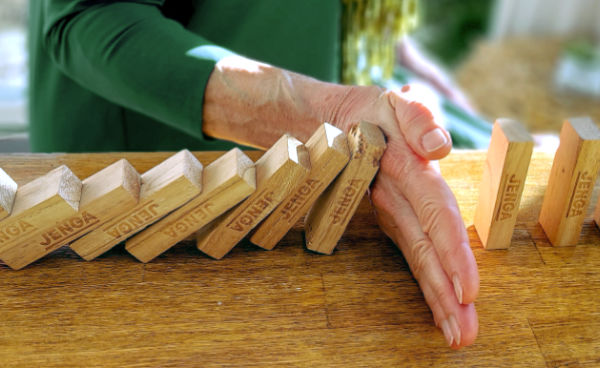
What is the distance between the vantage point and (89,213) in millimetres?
608

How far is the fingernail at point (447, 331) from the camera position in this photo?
57cm

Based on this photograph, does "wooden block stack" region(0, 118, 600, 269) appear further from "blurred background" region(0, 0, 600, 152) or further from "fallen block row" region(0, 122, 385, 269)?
"blurred background" region(0, 0, 600, 152)

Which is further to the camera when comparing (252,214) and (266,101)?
(266,101)

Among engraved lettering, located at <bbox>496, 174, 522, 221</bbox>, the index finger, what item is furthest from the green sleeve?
engraved lettering, located at <bbox>496, 174, 522, 221</bbox>

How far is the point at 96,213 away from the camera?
61 centimetres

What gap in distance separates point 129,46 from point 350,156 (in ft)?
1.33

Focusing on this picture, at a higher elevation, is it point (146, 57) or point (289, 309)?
point (146, 57)

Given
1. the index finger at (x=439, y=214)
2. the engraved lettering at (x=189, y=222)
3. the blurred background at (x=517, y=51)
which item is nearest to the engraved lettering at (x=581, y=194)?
the index finger at (x=439, y=214)

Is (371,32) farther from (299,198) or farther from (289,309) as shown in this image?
(289,309)

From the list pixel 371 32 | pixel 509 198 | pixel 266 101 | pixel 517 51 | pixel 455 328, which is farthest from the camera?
pixel 517 51

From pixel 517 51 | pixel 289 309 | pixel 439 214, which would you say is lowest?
pixel 517 51

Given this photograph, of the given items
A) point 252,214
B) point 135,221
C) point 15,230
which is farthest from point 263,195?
point 15,230

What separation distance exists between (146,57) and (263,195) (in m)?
0.34

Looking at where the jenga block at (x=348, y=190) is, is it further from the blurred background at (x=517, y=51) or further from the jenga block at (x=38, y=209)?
the blurred background at (x=517, y=51)
